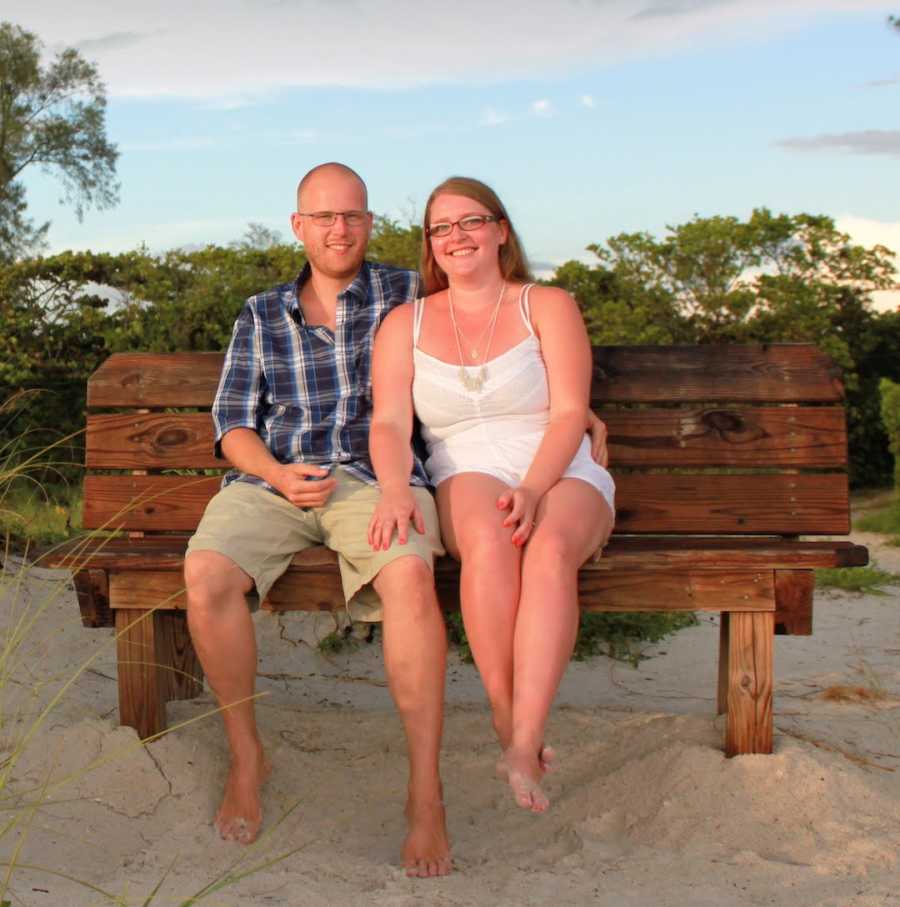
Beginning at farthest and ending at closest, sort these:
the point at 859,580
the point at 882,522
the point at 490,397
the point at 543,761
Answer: the point at 882,522 → the point at 859,580 → the point at 490,397 → the point at 543,761

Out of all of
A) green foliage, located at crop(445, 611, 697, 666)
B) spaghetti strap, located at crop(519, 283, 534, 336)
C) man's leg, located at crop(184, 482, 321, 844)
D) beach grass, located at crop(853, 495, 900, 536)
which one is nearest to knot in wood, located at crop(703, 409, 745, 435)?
spaghetti strap, located at crop(519, 283, 534, 336)

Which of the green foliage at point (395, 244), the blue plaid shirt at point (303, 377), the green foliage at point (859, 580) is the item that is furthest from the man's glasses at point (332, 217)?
the green foliage at point (395, 244)

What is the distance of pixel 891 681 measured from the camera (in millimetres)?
5059

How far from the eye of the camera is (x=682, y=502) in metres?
4.32

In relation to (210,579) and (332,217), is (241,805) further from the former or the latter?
(332,217)

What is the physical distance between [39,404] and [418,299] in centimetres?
494

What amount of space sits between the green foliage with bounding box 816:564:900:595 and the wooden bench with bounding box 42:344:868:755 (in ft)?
8.09

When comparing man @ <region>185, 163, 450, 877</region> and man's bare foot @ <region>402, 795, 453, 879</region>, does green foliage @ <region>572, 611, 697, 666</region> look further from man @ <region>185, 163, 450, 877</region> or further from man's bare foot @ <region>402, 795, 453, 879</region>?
man's bare foot @ <region>402, 795, 453, 879</region>

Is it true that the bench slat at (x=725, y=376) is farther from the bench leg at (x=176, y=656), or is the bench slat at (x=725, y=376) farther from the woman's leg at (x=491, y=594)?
the bench leg at (x=176, y=656)

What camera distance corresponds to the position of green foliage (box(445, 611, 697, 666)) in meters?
5.41

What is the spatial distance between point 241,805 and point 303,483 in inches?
35.6

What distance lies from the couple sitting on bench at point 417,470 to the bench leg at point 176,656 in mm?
663

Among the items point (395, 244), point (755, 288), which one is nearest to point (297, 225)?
point (395, 244)

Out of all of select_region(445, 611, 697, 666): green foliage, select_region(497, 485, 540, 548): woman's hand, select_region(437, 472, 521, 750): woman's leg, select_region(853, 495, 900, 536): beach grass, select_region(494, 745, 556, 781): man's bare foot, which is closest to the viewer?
select_region(494, 745, 556, 781): man's bare foot
